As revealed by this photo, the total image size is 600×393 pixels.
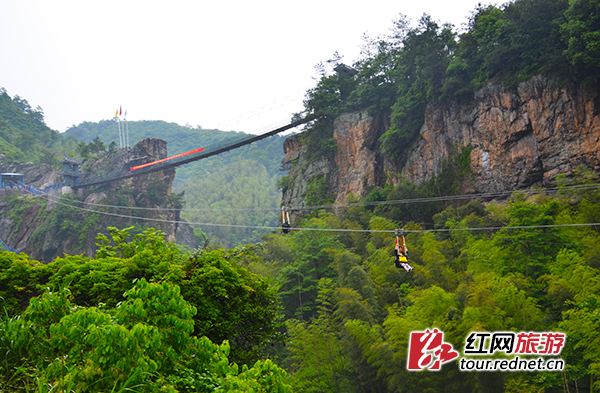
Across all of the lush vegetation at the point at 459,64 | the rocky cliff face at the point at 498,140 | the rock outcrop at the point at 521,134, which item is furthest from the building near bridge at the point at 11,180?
the rock outcrop at the point at 521,134

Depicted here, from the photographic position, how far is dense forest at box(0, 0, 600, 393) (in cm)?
378

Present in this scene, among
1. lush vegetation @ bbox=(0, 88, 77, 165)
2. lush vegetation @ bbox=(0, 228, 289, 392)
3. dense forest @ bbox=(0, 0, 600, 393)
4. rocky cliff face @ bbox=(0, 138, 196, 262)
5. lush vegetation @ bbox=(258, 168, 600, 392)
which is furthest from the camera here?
lush vegetation @ bbox=(0, 88, 77, 165)

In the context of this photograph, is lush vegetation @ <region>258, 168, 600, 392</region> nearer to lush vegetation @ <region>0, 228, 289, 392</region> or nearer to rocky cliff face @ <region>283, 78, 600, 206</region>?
rocky cliff face @ <region>283, 78, 600, 206</region>

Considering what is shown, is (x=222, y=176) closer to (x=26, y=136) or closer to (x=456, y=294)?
(x=26, y=136)

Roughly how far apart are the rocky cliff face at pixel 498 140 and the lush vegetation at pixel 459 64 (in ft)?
1.98

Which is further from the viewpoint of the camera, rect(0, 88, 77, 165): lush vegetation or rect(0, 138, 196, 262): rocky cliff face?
rect(0, 88, 77, 165): lush vegetation

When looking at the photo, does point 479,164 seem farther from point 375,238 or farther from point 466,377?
point 466,377

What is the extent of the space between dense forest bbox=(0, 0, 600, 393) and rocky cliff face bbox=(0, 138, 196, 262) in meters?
14.7

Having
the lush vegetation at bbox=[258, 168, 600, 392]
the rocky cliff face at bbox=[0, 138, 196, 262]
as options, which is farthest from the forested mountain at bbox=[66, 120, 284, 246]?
the lush vegetation at bbox=[258, 168, 600, 392]

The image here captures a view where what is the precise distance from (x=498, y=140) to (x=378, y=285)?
8.11m

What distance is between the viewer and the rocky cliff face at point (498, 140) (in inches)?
579

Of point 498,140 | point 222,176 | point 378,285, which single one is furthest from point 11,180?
point 222,176

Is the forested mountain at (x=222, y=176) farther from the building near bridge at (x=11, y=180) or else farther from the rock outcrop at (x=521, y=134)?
the rock outcrop at (x=521, y=134)

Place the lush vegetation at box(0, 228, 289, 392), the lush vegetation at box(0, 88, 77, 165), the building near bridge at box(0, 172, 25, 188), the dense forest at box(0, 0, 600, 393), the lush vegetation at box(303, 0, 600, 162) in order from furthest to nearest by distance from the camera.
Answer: the lush vegetation at box(0, 88, 77, 165) → the building near bridge at box(0, 172, 25, 188) → the lush vegetation at box(303, 0, 600, 162) → the dense forest at box(0, 0, 600, 393) → the lush vegetation at box(0, 228, 289, 392)
